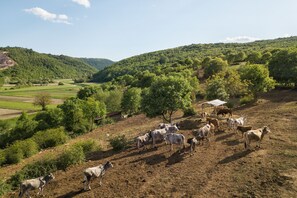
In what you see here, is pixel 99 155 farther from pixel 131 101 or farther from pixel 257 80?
pixel 131 101

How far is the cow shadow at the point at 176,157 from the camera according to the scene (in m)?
17.5

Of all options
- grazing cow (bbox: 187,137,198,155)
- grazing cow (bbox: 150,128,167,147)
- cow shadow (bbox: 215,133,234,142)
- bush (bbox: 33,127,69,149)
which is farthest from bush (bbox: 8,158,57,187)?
bush (bbox: 33,127,69,149)

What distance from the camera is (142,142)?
21.5 meters

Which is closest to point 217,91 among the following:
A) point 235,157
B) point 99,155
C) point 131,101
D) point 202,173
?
point 235,157

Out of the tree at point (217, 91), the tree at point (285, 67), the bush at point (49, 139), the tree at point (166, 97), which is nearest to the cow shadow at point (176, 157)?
the tree at point (166, 97)

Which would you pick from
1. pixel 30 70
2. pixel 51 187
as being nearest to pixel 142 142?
pixel 51 187

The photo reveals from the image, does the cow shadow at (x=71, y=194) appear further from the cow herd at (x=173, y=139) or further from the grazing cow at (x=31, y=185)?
the grazing cow at (x=31, y=185)

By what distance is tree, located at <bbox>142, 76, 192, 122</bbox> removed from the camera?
27031mm

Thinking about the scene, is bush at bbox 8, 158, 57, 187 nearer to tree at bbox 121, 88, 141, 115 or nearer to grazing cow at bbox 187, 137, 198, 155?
grazing cow at bbox 187, 137, 198, 155

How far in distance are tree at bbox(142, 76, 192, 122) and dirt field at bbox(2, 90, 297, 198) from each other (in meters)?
6.99

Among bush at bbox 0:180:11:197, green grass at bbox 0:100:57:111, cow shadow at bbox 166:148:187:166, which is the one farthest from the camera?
green grass at bbox 0:100:57:111

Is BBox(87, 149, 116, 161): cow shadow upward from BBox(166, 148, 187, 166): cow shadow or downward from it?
downward

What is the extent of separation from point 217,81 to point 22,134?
35205 mm

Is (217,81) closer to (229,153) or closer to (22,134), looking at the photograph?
(229,153)
